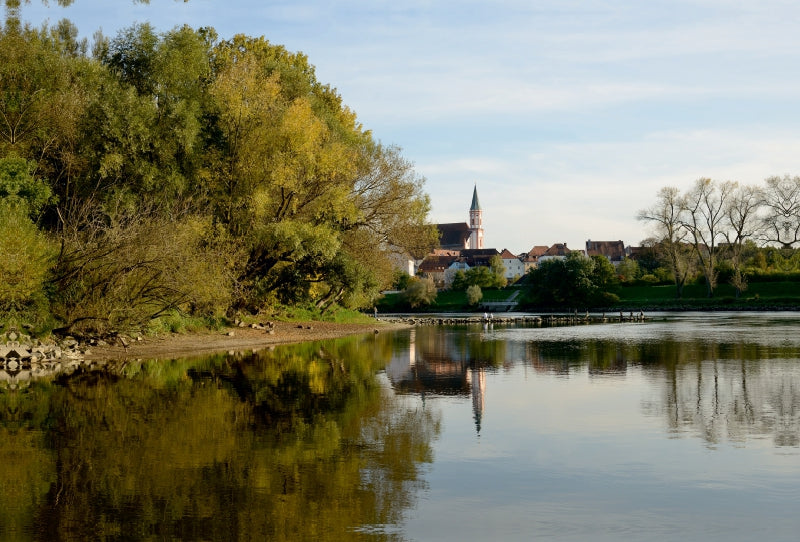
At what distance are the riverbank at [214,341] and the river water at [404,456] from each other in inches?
340

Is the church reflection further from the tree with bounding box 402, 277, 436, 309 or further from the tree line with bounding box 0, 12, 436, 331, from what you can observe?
the tree with bounding box 402, 277, 436, 309

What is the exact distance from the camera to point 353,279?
51.8 meters

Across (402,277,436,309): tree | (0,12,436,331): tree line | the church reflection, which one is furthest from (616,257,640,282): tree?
the church reflection

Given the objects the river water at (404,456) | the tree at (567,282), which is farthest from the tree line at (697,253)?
the river water at (404,456)

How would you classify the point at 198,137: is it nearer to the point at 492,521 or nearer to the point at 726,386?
the point at 726,386

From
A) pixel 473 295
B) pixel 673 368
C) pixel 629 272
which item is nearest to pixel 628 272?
pixel 629 272

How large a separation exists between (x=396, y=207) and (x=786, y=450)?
4293 centimetres

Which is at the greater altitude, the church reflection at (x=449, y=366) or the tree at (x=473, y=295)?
the tree at (x=473, y=295)

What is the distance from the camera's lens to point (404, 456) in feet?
43.5

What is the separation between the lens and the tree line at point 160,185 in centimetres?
3228

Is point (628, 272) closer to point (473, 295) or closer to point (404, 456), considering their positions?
point (473, 295)

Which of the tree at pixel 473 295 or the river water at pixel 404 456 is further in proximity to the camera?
the tree at pixel 473 295

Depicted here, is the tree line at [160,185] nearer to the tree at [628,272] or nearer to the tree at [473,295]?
the tree at [473,295]

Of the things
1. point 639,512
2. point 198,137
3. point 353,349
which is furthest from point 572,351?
point 639,512
